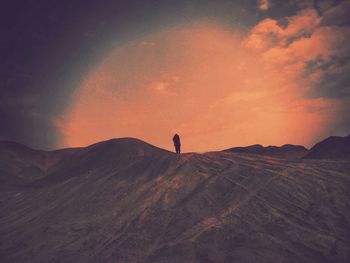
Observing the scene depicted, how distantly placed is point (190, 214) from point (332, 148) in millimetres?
31338

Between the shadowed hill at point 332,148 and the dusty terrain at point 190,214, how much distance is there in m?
16.4

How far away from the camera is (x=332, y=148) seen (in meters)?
40.3

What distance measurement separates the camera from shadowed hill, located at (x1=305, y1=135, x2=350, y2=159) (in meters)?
37.9

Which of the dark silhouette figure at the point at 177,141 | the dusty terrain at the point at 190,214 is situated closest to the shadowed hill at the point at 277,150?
the dark silhouette figure at the point at 177,141

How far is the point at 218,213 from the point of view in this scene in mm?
16156

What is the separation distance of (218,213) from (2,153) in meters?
45.4

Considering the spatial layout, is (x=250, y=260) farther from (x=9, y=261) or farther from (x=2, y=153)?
(x=2, y=153)

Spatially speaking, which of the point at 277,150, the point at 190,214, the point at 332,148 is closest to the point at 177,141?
the point at 190,214

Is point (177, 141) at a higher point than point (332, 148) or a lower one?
higher

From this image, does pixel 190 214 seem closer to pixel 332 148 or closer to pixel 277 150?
pixel 332 148

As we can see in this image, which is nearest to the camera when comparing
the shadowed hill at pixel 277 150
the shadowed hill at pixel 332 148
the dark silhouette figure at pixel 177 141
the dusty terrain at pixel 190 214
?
the dusty terrain at pixel 190 214

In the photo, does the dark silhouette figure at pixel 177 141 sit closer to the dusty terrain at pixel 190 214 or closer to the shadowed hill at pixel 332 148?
the dusty terrain at pixel 190 214

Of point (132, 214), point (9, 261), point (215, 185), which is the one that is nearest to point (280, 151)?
point (215, 185)

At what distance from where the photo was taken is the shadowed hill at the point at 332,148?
37.9 meters
